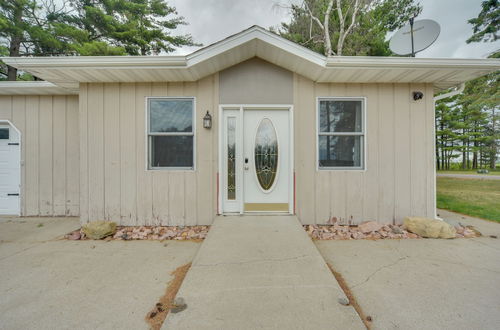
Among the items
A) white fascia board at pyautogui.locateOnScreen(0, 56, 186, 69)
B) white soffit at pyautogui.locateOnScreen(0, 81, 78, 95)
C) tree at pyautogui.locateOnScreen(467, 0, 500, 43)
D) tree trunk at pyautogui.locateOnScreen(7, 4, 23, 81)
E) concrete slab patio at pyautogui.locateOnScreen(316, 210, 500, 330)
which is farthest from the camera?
tree at pyautogui.locateOnScreen(467, 0, 500, 43)

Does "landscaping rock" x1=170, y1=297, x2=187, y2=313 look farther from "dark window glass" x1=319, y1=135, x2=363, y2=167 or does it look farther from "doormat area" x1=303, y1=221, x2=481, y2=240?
"dark window glass" x1=319, y1=135, x2=363, y2=167

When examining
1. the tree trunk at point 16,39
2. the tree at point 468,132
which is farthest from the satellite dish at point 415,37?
the tree at point 468,132

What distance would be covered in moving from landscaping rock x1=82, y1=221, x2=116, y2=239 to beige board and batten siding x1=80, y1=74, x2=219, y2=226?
0.28 metres

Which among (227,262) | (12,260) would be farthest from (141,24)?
(227,262)

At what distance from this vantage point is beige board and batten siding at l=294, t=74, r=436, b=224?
3.47 m

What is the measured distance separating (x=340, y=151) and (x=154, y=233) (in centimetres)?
359

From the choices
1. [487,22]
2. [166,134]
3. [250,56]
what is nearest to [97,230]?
[166,134]

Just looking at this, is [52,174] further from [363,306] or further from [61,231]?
[363,306]

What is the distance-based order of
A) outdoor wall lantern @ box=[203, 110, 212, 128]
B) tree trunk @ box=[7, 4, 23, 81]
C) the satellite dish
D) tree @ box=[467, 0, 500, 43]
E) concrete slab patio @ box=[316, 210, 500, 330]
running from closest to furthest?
concrete slab patio @ box=[316, 210, 500, 330], outdoor wall lantern @ box=[203, 110, 212, 128], the satellite dish, tree trunk @ box=[7, 4, 23, 81], tree @ box=[467, 0, 500, 43]

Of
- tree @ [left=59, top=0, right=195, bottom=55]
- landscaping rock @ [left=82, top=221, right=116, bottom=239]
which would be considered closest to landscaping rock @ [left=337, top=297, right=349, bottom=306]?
landscaping rock @ [left=82, top=221, right=116, bottom=239]

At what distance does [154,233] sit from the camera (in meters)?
3.32

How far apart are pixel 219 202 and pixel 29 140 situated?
4417mm

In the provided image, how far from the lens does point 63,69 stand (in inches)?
118

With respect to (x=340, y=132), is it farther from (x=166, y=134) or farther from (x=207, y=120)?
(x=166, y=134)
